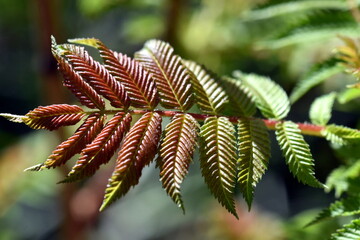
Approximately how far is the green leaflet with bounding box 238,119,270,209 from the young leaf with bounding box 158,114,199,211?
71mm

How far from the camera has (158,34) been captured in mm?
2027

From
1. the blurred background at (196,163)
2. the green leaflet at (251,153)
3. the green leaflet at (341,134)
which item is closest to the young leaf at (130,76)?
the green leaflet at (251,153)

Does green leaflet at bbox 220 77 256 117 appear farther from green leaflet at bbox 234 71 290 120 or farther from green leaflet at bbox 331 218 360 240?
green leaflet at bbox 331 218 360 240

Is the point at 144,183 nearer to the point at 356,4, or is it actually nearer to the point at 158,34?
the point at 158,34

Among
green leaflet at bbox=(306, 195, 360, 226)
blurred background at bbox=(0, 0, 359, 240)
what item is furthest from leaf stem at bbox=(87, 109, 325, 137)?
blurred background at bbox=(0, 0, 359, 240)

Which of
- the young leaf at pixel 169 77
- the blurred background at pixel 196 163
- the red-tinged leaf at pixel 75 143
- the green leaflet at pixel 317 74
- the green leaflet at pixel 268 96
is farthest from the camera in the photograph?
the blurred background at pixel 196 163

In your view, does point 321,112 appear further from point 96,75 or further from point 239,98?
point 96,75

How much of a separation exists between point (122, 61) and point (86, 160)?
0.16 m

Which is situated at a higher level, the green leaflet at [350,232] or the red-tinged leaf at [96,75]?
the red-tinged leaf at [96,75]

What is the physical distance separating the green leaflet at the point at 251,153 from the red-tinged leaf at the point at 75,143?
201 millimetres

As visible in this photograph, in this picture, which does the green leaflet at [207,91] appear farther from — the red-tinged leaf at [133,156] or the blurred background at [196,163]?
the blurred background at [196,163]

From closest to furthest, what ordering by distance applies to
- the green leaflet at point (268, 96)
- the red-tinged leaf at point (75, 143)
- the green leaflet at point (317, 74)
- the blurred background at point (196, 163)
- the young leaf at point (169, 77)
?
the red-tinged leaf at point (75, 143)
the young leaf at point (169, 77)
the green leaflet at point (268, 96)
the green leaflet at point (317, 74)
the blurred background at point (196, 163)

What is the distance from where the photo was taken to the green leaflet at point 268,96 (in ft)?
3.00

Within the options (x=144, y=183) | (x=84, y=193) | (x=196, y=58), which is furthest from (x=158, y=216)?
(x=196, y=58)
